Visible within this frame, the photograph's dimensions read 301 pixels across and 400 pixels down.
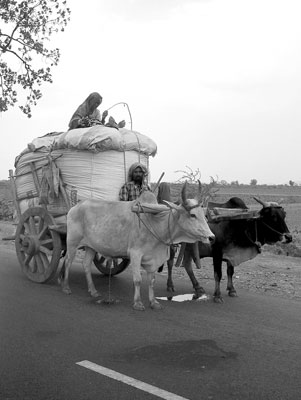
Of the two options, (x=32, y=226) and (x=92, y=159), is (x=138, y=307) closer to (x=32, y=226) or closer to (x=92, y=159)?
(x=92, y=159)

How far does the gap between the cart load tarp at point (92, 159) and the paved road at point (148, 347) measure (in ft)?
5.37

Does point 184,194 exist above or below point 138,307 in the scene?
above

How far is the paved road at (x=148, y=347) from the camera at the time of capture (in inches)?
151

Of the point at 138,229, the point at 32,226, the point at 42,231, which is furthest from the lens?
the point at 32,226

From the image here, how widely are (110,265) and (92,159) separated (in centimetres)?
209

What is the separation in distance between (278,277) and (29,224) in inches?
191

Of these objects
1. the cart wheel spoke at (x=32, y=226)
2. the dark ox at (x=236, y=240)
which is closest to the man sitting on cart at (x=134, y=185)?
the dark ox at (x=236, y=240)

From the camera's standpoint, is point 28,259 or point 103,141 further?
point 28,259

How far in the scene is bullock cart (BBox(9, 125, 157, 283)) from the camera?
747 centimetres

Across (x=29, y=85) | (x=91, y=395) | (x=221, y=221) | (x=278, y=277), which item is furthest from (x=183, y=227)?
(x=29, y=85)

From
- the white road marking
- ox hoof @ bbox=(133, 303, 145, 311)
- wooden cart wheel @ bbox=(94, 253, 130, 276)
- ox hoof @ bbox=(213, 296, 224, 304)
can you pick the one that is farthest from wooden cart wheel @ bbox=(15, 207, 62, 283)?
the white road marking

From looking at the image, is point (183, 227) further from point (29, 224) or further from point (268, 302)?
point (29, 224)

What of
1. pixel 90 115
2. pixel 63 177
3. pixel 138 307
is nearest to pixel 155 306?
pixel 138 307

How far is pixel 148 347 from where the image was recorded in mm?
4824
